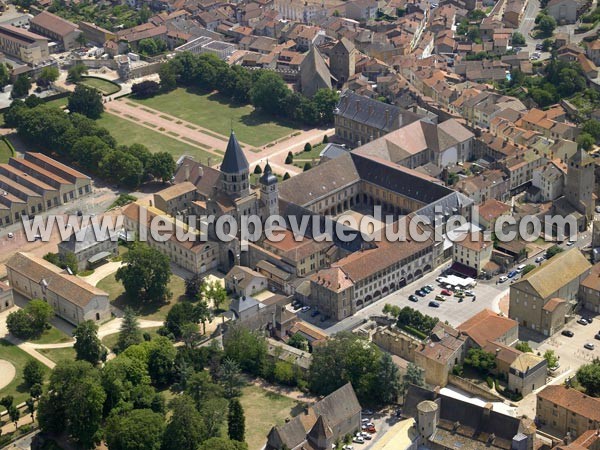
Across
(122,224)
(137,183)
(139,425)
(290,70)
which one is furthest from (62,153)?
(139,425)

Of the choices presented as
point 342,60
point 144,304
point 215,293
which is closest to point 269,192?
point 215,293

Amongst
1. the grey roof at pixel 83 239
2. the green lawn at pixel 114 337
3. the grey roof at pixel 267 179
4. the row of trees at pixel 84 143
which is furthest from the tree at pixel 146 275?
the row of trees at pixel 84 143

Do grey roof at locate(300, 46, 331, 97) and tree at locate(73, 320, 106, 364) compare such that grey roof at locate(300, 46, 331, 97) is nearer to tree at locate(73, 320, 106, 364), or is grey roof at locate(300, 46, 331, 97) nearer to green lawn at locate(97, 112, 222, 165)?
green lawn at locate(97, 112, 222, 165)

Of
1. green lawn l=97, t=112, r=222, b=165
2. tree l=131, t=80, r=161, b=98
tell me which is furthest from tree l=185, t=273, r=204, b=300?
tree l=131, t=80, r=161, b=98

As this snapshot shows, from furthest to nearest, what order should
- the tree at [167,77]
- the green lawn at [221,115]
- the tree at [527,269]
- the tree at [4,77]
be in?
the tree at [4,77], the tree at [167,77], the green lawn at [221,115], the tree at [527,269]

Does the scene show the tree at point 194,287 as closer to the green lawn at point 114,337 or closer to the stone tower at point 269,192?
the green lawn at point 114,337

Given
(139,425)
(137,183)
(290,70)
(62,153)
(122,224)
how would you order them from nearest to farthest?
(139,425), (122,224), (137,183), (62,153), (290,70)

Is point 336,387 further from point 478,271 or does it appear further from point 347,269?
point 478,271

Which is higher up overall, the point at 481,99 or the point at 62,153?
the point at 481,99
